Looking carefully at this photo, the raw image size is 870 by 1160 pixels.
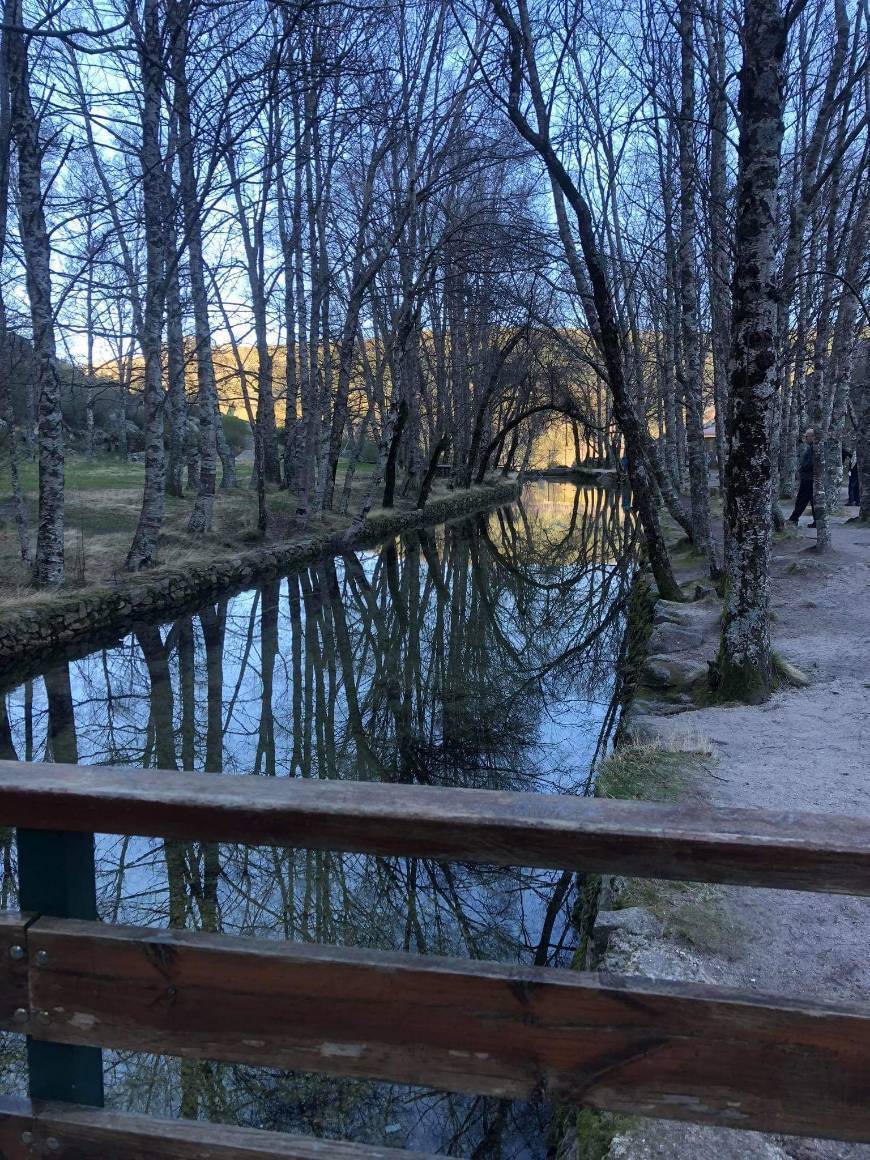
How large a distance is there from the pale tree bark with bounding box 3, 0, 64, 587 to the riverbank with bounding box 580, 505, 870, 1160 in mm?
7942

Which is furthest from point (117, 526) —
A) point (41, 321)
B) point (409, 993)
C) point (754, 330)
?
point (409, 993)

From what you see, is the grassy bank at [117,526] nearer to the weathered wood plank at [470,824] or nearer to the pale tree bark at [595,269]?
the pale tree bark at [595,269]

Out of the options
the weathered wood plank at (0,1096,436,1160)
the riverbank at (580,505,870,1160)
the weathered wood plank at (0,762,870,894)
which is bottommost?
the riverbank at (580,505,870,1160)

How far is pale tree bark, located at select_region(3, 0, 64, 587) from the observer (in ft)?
35.8

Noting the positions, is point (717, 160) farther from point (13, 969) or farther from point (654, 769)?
point (13, 969)

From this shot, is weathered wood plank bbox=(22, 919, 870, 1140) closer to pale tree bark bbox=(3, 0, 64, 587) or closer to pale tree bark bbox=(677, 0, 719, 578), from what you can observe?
pale tree bark bbox=(3, 0, 64, 587)

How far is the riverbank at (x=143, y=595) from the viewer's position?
34.0 feet

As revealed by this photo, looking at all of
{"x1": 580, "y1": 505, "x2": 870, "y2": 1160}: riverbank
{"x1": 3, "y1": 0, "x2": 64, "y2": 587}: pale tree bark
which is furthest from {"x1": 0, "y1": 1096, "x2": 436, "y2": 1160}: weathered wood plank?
{"x1": 3, "y1": 0, "x2": 64, "y2": 587}: pale tree bark

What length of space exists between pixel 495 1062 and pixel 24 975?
0.84 metres

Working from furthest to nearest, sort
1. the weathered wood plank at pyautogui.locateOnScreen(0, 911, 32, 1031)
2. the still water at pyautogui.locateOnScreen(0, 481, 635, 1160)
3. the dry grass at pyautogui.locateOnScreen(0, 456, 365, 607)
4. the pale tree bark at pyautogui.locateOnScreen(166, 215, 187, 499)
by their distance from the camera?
the pale tree bark at pyautogui.locateOnScreen(166, 215, 187, 499), the dry grass at pyautogui.locateOnScreen(0, 456, 365, 607), the still water at pyautogui.locateOnScreen(0, 481, 635, 1160), the weathered wood plank at pyautogui.locateOnScreen(0, 911, 32, 1031)

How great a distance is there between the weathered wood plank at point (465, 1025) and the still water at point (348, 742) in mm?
2197

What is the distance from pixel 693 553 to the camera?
16.2 meters

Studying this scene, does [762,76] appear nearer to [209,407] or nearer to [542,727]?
[542,727]

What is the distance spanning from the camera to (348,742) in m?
7.94
